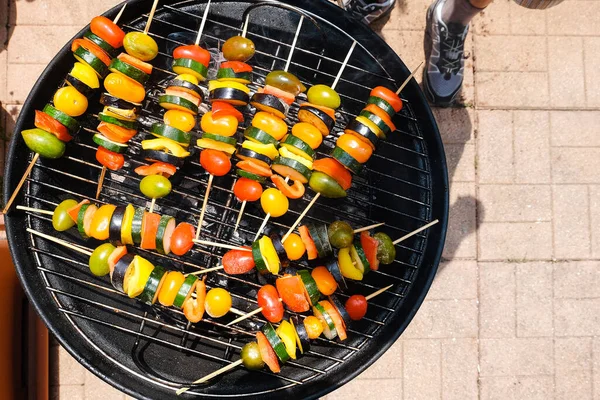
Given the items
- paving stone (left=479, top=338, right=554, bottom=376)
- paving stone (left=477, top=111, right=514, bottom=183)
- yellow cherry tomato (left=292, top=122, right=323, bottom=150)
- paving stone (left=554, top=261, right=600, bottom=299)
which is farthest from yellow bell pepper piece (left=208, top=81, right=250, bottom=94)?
paving stone (left=554, top=261, right=600, bottom=299)

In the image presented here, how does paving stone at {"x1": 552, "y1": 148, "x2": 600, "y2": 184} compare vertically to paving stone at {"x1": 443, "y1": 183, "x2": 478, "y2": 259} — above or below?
above

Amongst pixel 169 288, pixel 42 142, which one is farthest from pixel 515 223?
pixel 42 142

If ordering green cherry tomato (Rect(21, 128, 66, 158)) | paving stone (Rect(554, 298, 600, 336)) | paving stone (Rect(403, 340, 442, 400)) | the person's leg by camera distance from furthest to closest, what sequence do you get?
paving stone (Rect(554, 298, 600, 336)) → paving stone (Rect(403, 340, 442, 400)) → the person's leg → green cherry tomato (Rect(21, 128, 66, 158))

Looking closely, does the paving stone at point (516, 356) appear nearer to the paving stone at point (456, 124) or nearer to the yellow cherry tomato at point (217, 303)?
the paving stone at point (456, 124)

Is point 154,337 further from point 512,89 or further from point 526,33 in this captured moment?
point 526,33

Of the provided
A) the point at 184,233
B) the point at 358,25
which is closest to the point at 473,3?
the point at 358,25

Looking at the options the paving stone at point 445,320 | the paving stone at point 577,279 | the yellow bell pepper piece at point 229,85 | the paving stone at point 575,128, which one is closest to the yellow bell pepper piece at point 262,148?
the yellow bell pepper piece at point 229,85

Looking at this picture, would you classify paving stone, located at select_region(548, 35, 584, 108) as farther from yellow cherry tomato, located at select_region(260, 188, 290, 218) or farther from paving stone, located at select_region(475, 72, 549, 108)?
yellow cherry tomato, located at select_region(260, 188, 290, 218)
